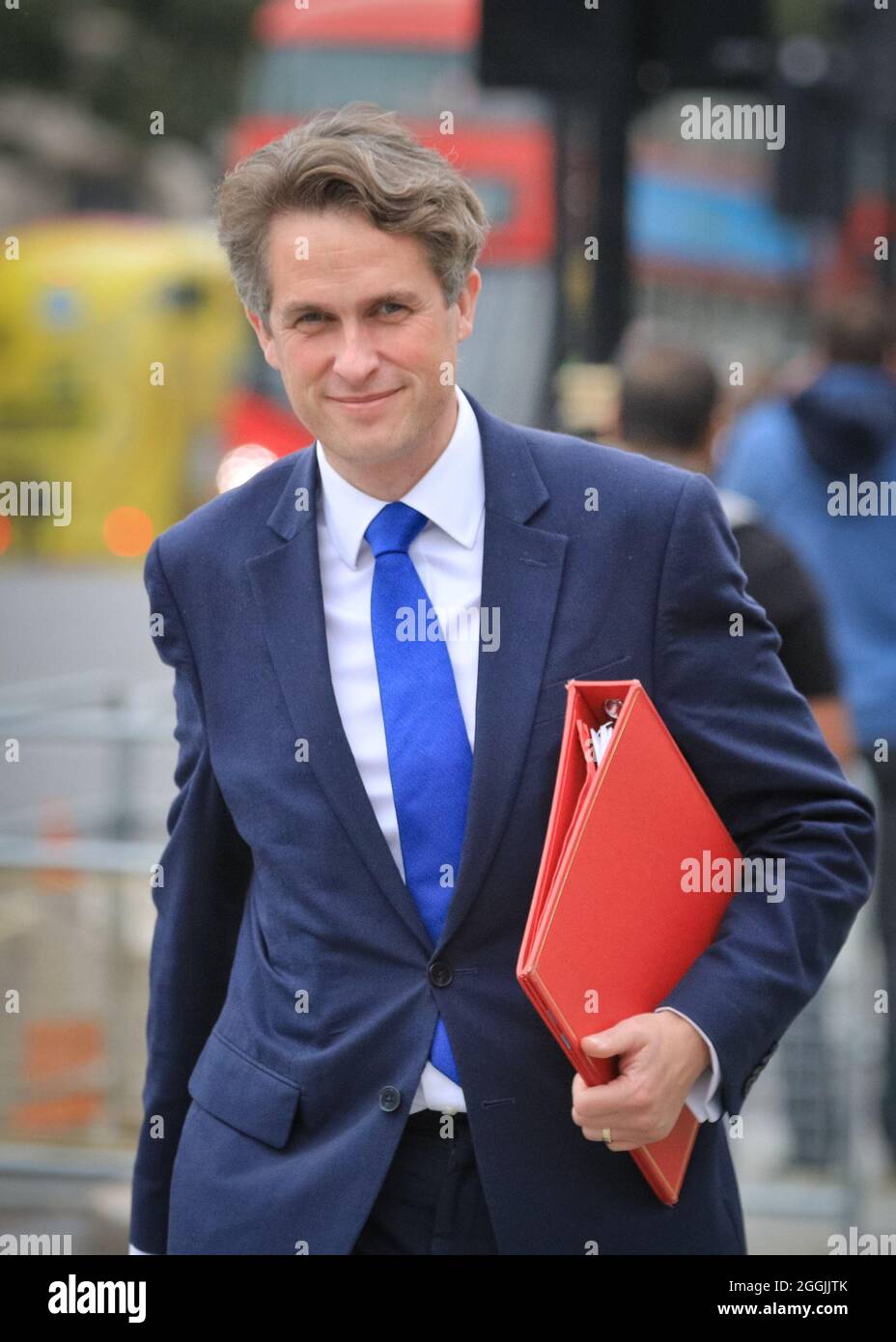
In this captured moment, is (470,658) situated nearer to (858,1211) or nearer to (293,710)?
(293,710)

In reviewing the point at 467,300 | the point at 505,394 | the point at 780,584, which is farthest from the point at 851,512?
the point at 505,394

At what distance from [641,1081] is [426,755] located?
0.45 m

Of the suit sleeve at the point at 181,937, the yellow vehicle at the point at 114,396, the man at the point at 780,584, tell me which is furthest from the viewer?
the yellow vehicle at the point at 114,396

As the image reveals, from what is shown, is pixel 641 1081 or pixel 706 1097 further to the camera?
pixel 706 1097

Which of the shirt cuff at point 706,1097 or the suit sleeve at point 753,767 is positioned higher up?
the suit sleeve at point 753,767

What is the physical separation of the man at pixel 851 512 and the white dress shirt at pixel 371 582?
10.7 ft

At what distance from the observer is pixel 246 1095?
2500 millimetres

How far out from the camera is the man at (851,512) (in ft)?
18.5

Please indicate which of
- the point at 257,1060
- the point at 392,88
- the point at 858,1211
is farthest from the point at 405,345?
the point at 392,88

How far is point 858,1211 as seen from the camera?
15.4 feet

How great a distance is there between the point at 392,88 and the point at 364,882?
1357 cm

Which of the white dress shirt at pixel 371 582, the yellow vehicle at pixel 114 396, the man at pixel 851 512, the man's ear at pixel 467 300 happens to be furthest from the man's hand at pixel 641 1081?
the yellow vehicle at pixel 114 396

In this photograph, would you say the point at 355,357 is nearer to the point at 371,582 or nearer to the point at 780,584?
the point at 371,582

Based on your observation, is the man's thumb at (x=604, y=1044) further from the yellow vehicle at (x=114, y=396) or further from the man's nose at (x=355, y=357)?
the yellow vehicle at (x=114, y=396)
